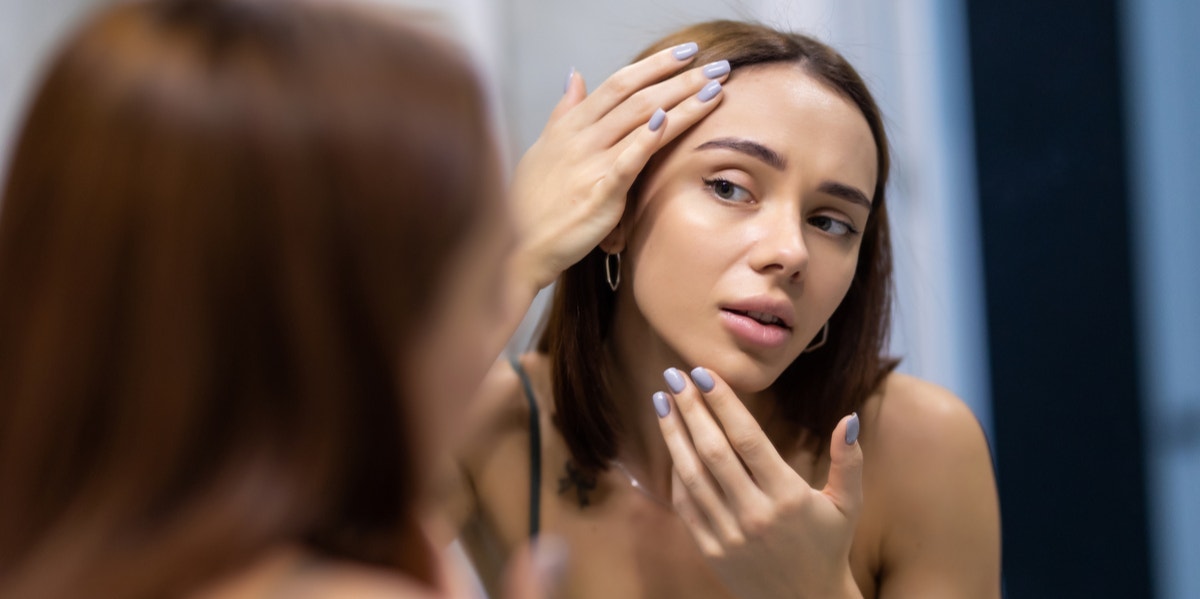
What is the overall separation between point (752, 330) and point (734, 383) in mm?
47

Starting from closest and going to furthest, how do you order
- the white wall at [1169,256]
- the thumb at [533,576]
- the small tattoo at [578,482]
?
the thumb at [533,576], the white wall at [1169,256], the small tattoo at [578,482]

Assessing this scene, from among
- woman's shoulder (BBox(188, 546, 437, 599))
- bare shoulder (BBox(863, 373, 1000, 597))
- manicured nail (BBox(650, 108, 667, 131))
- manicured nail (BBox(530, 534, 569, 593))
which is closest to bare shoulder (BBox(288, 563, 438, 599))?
woman's shoulder (BBox(188, 546, 437, 599))

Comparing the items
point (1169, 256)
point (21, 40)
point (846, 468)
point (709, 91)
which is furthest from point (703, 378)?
point (21, 40)

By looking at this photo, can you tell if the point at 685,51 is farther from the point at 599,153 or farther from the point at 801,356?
the point at 801,356

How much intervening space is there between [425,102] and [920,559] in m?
0.66

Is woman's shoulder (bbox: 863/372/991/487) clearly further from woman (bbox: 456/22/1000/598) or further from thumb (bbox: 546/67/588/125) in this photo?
thumb (bbox: 546/67/588/125)

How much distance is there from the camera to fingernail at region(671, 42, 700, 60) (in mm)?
866

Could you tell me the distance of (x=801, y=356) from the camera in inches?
38.1

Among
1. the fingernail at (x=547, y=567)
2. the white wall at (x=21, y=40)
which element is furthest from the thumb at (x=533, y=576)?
the white wall at (x=21, y=40)

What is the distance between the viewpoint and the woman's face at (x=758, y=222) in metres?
0.80

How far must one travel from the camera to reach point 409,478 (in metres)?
0.48

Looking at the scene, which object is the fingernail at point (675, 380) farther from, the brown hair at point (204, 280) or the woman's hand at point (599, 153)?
the brown hair at point (204, 280)

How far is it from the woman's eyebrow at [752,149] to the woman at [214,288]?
0.39m

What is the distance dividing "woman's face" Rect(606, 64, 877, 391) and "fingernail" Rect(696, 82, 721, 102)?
15 millimetres
